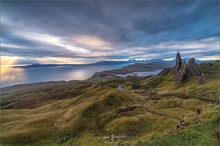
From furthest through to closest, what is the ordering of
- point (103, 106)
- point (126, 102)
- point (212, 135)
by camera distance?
point (126, 102), point (103, 106), point (212, 135)

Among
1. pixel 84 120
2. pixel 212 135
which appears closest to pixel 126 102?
pixel 84 120

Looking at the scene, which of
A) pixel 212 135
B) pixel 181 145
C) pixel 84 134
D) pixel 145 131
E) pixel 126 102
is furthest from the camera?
pixel 126 102

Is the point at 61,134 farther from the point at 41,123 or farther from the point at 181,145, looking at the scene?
the point at 181,145

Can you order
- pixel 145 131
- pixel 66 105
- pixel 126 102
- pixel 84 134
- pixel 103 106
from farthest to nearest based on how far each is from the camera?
pixel 66 105, pixel 126 102, pixel 103 106, pixel 84 134, pixel 145 131

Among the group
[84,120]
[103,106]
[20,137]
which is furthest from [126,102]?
[20,137]

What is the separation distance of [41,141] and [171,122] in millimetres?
49411

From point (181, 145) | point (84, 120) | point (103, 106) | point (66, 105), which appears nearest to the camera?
point (181, 145)

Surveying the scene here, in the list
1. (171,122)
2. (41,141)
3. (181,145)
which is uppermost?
(181,145)

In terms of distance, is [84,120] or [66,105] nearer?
[84,120]

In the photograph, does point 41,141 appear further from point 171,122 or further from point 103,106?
point 171,122

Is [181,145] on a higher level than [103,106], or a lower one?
higher

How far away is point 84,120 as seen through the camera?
242 feet

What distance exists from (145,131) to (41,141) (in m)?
38.5

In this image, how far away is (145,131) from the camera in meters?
60.4
